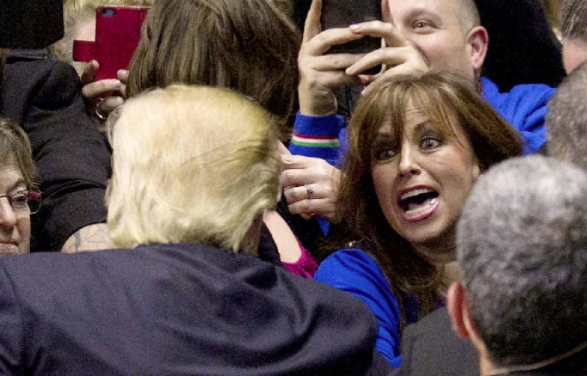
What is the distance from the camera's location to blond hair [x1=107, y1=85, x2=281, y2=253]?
1.48m

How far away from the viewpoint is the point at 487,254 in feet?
3.66

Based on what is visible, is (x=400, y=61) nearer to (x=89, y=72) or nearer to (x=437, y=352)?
(x=89, y=72)

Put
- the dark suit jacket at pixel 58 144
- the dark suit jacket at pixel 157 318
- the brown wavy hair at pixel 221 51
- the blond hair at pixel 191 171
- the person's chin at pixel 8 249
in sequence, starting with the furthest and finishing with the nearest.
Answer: the dark suit jacket at pixel 58 144
the person's chin at pixel 8 249
the brown wavy hair at pixel 221 51
the blond hair at pixel 191 171
the dark suit jacket at pixel 157 318

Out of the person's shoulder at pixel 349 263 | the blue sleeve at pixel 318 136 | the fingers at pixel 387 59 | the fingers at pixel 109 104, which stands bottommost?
the fingers at pixel 109 104

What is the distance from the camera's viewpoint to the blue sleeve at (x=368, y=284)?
1937 millimetres

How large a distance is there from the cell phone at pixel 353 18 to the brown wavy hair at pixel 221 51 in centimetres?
17

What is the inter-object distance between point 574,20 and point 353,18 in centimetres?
45

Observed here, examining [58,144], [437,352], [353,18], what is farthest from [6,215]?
[437,352]

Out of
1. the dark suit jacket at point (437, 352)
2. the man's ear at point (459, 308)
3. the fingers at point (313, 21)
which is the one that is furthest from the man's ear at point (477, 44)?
the man's ear at point (459, 308)

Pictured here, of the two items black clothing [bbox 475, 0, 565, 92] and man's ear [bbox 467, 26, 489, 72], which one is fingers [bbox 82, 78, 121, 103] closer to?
man's ear [bbox 467, 26, 489, 72]

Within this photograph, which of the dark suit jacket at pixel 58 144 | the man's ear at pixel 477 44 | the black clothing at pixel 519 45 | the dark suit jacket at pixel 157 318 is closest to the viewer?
the dark suit jacket at pixel 157 318

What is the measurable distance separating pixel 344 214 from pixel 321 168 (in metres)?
0.13

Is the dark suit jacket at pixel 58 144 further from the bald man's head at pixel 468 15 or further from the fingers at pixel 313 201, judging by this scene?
the bald man's head at pixel 468 15

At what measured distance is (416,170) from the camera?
6.71ft
